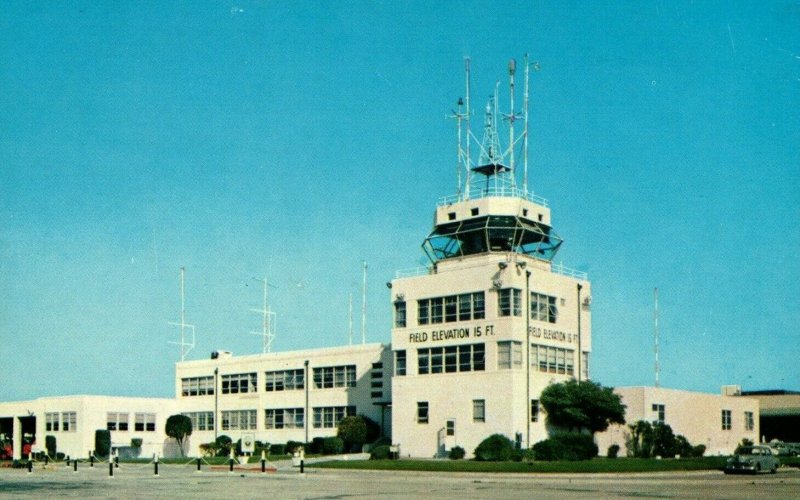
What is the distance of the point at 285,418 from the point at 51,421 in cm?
2117

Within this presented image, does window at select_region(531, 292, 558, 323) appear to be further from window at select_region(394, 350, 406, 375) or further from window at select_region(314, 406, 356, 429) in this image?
window at select_region(314, 406, 356, 429)

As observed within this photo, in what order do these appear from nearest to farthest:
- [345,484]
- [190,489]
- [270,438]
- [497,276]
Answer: [190,489], [345,484], [497,276], [270,438]

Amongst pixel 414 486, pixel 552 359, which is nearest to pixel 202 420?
pixel 552 359

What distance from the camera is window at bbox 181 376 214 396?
82.1m

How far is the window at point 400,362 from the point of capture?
62.9 meters

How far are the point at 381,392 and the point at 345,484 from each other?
3263cm

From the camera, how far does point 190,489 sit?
32719mm

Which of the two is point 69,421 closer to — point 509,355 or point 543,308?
point 509,355

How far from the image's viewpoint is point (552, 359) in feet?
199

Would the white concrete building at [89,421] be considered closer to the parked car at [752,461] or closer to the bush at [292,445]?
the bush at [292,445]

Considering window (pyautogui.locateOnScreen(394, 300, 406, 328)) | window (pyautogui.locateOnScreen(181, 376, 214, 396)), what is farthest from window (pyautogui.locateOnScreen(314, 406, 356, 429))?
window (pyautogui.locateOnScreen(181, 376, 214, 396))

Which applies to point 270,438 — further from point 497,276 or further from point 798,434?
point 798,434

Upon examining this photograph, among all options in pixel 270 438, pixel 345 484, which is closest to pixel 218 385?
pixel 270 438

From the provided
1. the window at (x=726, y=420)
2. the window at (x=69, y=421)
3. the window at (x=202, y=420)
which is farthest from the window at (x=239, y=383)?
the window at (x=726, y=420)
